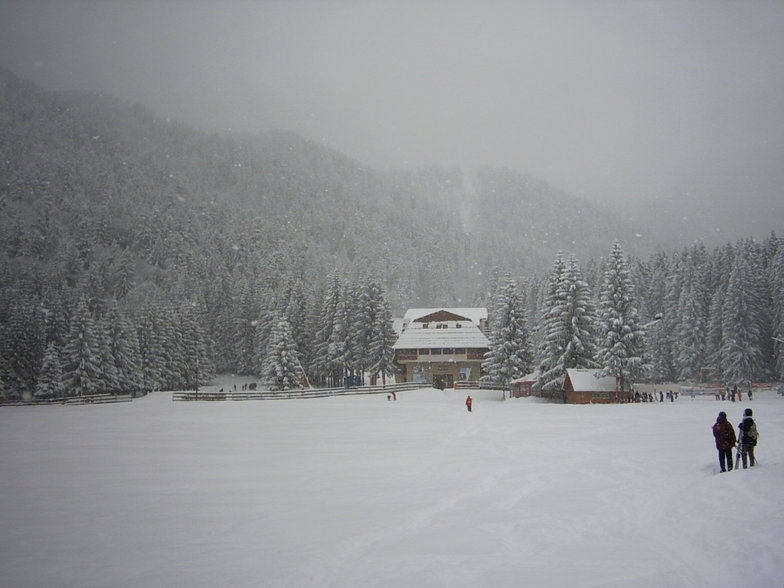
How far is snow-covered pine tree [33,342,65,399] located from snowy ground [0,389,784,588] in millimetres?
42879

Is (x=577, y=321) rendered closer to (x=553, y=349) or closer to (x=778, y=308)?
(x=553, y=349)

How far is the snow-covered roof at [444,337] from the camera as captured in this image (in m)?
75.1

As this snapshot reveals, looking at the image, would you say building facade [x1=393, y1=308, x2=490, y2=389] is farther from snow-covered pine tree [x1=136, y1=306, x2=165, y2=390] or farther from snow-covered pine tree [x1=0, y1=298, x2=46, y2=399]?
snow-covered pine tree [x1=0, y1=298, x2=46, y2=399]

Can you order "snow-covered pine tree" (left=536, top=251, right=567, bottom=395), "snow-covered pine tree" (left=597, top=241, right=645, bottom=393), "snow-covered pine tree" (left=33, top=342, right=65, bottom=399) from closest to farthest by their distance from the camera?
"snow-covered pine tree" (left=597, top=241, right=645, bottom=393)
"snow-covered pine tree" (left=536, top=251, right=567, bottom=395)
"snow-covered pine tree" (left=33, top=342, right=65, bottom=399)

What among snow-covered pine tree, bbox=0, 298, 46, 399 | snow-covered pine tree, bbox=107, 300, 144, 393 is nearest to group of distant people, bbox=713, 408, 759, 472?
snow-covered pine tree, bbox=107, 300, 144, 393

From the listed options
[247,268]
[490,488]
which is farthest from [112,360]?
[247,268]

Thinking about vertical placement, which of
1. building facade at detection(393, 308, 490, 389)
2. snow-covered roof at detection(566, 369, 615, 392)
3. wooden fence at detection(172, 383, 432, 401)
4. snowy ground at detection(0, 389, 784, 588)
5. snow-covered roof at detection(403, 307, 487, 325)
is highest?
snow-covered roof at detection(403, 307, 487, 325)

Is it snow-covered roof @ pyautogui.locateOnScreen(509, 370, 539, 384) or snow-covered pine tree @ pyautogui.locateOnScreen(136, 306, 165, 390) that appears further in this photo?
snow-covered pine tree @ pyautogui.locateOnScreen(136, 306, 165, 390)

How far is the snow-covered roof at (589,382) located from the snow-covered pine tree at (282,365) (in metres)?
29.1

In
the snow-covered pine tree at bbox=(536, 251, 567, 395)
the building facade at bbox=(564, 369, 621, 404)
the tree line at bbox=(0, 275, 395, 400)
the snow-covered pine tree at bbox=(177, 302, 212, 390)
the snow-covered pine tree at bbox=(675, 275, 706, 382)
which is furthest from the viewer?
the snow-covered pine tree at bbox=(177, 302, 212, 390)

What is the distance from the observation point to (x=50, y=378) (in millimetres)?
65875

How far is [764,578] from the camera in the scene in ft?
29.2

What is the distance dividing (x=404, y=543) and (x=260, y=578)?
2862 mm

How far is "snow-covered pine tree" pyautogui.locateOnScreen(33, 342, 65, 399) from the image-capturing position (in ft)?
212
